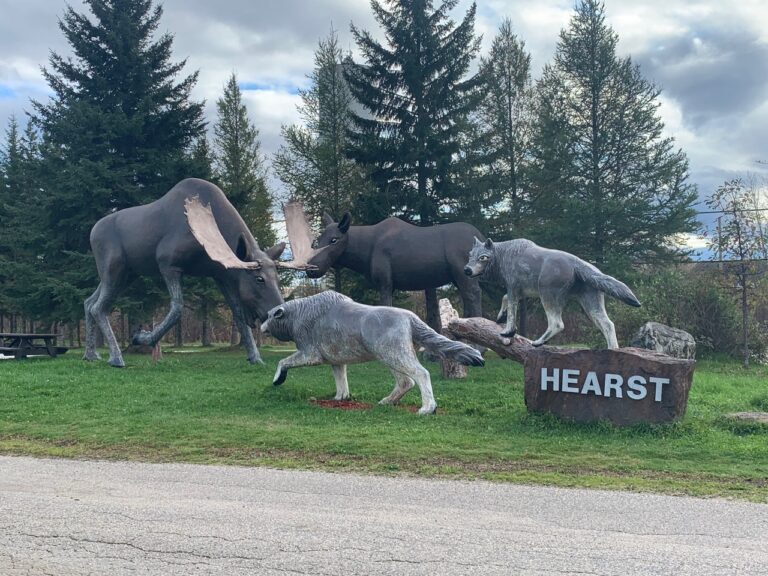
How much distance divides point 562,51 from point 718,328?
11.1 metres

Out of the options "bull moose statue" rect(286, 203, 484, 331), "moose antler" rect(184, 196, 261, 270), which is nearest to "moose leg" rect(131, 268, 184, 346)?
"moose antler" rect(184, 196, 261, 270)

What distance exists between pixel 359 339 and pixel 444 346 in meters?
1.16

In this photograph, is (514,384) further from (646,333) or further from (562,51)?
(562,51)

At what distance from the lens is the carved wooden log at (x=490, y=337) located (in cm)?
1032

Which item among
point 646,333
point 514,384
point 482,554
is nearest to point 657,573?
point 482,554

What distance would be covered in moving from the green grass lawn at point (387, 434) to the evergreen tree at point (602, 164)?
908 centimetres

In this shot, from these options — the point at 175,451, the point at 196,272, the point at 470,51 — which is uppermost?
the point at 470,51

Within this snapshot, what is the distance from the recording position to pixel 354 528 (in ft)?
14.9

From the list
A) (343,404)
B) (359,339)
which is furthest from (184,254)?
(359,339)

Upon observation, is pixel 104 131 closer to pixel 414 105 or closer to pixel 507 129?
pixel 414 105

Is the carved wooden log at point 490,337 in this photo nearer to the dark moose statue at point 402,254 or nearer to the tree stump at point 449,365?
the tree stump at point 449,365

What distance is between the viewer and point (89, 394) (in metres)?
10.5

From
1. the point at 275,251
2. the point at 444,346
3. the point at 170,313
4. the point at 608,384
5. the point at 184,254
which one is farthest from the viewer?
the point at 184,254

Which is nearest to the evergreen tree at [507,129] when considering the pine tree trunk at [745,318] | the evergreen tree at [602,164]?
the evergreen tree at [602,164]
